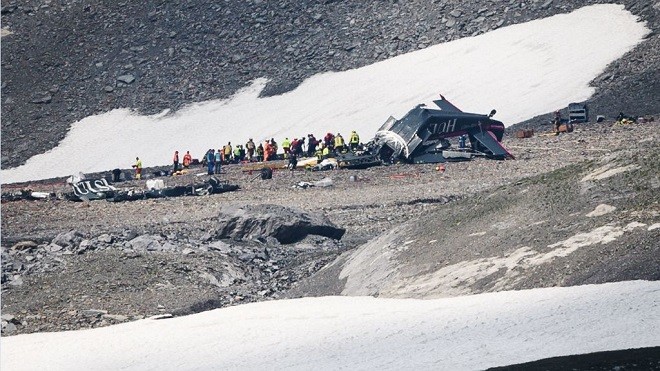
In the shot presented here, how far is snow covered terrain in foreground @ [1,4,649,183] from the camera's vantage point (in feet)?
201

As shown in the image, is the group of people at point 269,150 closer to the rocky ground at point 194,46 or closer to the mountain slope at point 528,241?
the rocky ground at point 194,46

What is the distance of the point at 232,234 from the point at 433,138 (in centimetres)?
1733

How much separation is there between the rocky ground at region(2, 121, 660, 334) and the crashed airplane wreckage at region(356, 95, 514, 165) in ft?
3.55

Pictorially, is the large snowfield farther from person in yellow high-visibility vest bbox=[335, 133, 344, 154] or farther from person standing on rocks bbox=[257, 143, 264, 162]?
person standing on rocks bbox=[257, 143, 264, 162]

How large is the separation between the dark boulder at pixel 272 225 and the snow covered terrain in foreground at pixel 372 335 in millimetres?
9135

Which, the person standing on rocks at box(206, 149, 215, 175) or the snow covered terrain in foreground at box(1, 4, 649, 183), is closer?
the person standing on rocks at box(206, 149, 215, 175)

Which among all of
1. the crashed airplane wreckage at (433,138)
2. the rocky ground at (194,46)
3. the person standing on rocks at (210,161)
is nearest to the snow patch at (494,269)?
the crashed airplane wreckage at (433,138)

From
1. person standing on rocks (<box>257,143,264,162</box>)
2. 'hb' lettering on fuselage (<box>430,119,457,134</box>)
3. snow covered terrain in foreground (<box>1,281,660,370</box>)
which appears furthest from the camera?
person standing on rocks (<box>257,143,264,162</box>)

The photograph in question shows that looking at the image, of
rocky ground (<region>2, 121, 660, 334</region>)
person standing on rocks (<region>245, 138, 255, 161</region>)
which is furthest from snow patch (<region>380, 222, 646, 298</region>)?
person standing on rocks (<region>245, 138, 255, 161</region>)

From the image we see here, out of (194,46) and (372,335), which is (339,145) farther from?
(372,335)

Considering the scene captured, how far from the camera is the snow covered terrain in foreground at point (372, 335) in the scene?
17.9m

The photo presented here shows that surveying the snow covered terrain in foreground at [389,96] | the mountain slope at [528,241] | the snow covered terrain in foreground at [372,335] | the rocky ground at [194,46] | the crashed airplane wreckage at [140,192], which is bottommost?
the snow covered terrain in foreground at [372,335]

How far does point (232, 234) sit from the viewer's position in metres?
34.0

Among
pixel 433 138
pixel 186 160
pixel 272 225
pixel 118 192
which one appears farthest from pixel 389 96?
pixel 272 225
